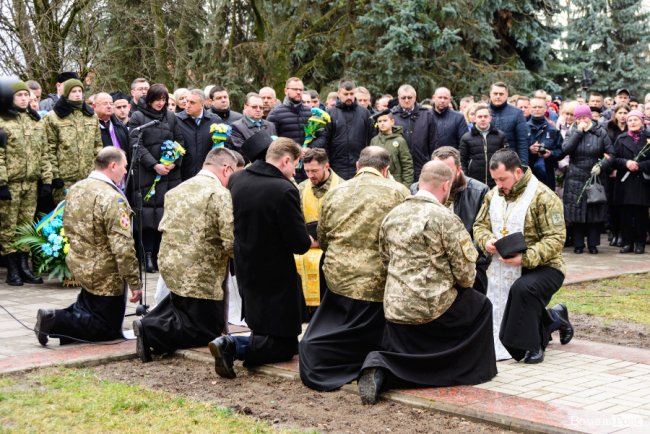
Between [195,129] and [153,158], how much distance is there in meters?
0.74

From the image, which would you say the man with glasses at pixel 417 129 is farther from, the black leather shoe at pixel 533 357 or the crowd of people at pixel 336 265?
the black leather shoe at pixel 533 357

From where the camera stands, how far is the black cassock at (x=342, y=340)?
7.25 metres

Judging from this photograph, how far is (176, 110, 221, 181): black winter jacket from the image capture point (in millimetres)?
12719

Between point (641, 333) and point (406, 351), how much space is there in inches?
135

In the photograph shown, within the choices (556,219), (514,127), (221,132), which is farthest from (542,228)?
(514,127)

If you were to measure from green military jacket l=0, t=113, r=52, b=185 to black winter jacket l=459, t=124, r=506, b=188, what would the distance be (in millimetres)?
5632

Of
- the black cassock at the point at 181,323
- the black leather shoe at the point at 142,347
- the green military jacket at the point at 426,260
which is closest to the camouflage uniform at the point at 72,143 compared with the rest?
the black cassock at the point at 181,323

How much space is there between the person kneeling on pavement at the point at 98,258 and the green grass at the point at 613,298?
485 centimetres

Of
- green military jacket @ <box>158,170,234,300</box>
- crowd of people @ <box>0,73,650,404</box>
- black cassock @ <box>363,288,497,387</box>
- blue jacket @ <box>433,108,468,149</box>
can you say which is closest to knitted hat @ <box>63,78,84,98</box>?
crowd of people @ <box>0,73,650,404</box>

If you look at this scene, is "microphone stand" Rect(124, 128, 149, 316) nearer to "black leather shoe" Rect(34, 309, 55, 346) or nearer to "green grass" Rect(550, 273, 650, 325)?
"black leather shoe" Rect(34, 309, 55, 346)

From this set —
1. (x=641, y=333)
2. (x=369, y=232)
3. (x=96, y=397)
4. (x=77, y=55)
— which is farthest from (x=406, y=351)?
(x=77, y=55)

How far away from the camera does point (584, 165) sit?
49.3ft

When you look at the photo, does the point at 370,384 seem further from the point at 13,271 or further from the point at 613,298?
the point at 13,271

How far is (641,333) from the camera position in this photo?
365 inches
